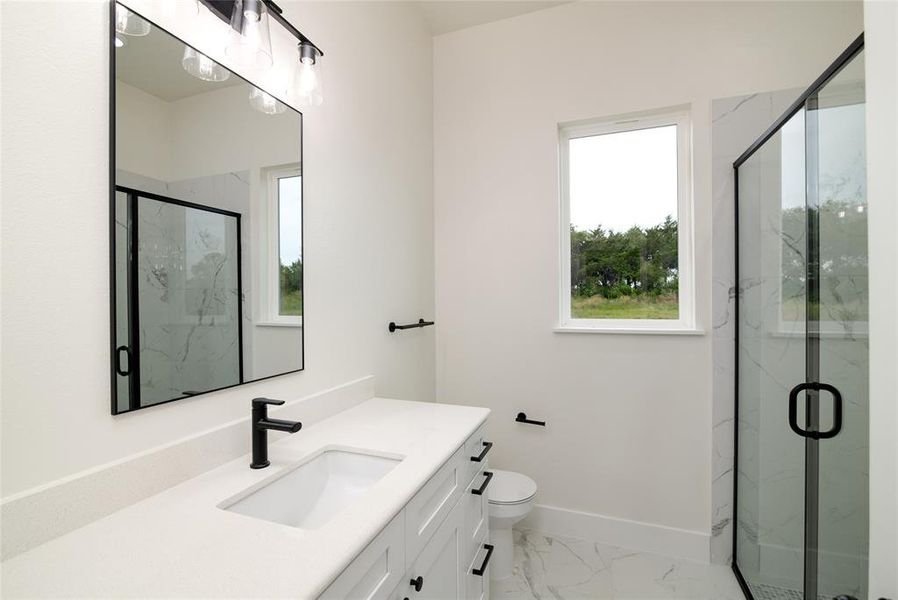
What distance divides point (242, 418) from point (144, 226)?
566mm

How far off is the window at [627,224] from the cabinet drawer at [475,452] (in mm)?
944

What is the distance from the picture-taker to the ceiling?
7.13 feet

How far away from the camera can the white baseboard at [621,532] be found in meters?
2.01

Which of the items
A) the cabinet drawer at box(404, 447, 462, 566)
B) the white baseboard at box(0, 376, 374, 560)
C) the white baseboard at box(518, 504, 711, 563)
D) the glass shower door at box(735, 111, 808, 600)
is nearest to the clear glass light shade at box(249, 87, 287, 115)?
the white baseboard at box(0, 376, 374, 560)

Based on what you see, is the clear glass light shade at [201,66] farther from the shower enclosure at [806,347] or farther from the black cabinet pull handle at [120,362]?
the shower enclosure at [806,347]

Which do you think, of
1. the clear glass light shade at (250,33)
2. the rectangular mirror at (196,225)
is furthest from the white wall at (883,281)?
the rectangular mirror at (196,225)

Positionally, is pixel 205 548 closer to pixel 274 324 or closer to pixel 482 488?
pixel 274 324

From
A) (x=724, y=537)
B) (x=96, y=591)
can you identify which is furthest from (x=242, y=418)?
(x=724, y=537)

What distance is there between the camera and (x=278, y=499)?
1.00 m

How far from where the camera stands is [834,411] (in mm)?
1183

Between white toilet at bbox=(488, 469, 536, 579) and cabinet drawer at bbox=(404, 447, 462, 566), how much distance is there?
0.67 metres

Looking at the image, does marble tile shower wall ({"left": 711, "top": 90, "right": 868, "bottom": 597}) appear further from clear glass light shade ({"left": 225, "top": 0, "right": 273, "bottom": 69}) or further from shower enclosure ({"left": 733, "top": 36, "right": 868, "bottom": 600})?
clear glass light shade ({"left": 225, "top": 0, "right": 273, "bottom": 69})

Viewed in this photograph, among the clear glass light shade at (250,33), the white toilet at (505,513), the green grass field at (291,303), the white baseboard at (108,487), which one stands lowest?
the white toilet at (505,513)

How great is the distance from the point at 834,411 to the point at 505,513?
1247 mm
